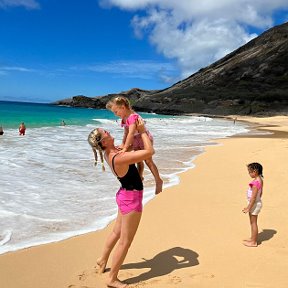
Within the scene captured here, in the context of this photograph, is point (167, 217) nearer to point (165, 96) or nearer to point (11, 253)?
point (11, 253)

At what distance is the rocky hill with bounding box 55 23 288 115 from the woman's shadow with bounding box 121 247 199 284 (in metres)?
80.9

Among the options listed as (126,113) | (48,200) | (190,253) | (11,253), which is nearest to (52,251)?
(11,253)

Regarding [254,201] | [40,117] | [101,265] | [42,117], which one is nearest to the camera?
[101,265]

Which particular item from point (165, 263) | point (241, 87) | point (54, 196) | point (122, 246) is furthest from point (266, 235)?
point (241, 87)

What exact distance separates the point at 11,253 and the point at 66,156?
8.77 metres

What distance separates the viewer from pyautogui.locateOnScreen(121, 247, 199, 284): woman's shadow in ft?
14.1

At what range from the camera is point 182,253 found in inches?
190

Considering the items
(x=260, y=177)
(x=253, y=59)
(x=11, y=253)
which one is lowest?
(x=11, y=253)

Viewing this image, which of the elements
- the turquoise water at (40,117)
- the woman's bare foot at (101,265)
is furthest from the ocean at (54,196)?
the turquoise water at (40,117)

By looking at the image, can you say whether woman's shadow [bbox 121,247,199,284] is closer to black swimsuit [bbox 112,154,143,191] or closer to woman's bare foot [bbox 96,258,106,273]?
woman's bare foot [bbox 96,258,106,273]

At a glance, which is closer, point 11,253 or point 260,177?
point 11,253

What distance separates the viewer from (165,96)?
105312mm

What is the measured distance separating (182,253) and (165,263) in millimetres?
354

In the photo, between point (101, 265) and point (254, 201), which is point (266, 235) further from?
point (101, 265)
